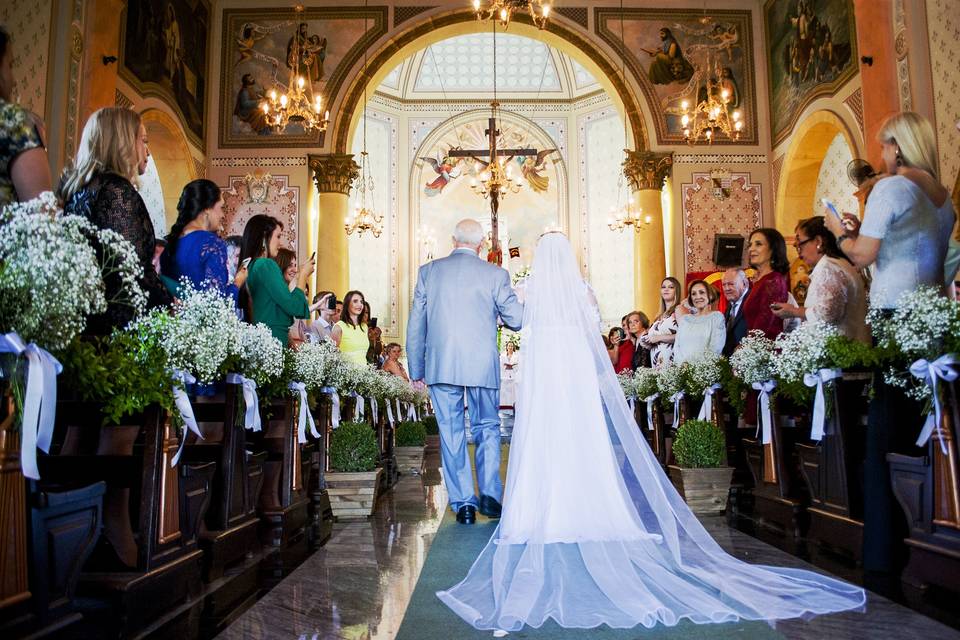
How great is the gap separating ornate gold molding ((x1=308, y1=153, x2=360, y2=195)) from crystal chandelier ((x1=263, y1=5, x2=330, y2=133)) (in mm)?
625

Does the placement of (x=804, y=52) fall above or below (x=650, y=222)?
above

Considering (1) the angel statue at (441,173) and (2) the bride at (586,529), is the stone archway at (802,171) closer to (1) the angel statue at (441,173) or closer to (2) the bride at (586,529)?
(1) the angel statue at (441,173)

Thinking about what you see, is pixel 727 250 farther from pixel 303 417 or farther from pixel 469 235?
pixel 303 417

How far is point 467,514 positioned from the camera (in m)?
5.04

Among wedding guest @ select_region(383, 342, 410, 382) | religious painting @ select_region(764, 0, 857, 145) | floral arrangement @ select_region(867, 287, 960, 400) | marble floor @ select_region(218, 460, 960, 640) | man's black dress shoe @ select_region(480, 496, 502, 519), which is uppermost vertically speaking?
religious painting @ select_region(764, 0, 857, 145)

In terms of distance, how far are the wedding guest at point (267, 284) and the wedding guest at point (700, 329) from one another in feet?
11.1

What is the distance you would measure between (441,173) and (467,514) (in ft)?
58.9

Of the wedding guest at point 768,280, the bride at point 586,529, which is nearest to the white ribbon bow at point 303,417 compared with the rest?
the bride at point 586,529

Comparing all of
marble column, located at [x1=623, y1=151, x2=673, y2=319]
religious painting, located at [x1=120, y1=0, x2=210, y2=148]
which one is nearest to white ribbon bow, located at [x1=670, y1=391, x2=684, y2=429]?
marble column, located at [x1=623, y1=151, x2=673, y2=319]

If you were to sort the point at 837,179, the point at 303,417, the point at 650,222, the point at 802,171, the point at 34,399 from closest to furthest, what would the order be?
the point at 34,399
the point at 303,417
the point at 802,171
the point at 837,179
the point at 650,222

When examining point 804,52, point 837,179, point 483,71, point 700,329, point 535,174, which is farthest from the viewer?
point 483,71

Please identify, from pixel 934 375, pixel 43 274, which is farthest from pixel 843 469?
pixel 43 274

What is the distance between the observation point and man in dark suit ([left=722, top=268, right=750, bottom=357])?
6.37m

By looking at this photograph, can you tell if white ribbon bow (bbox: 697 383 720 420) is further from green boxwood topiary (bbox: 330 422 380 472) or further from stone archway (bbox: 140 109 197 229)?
stone archway (bbox: 140 109 197 229)
